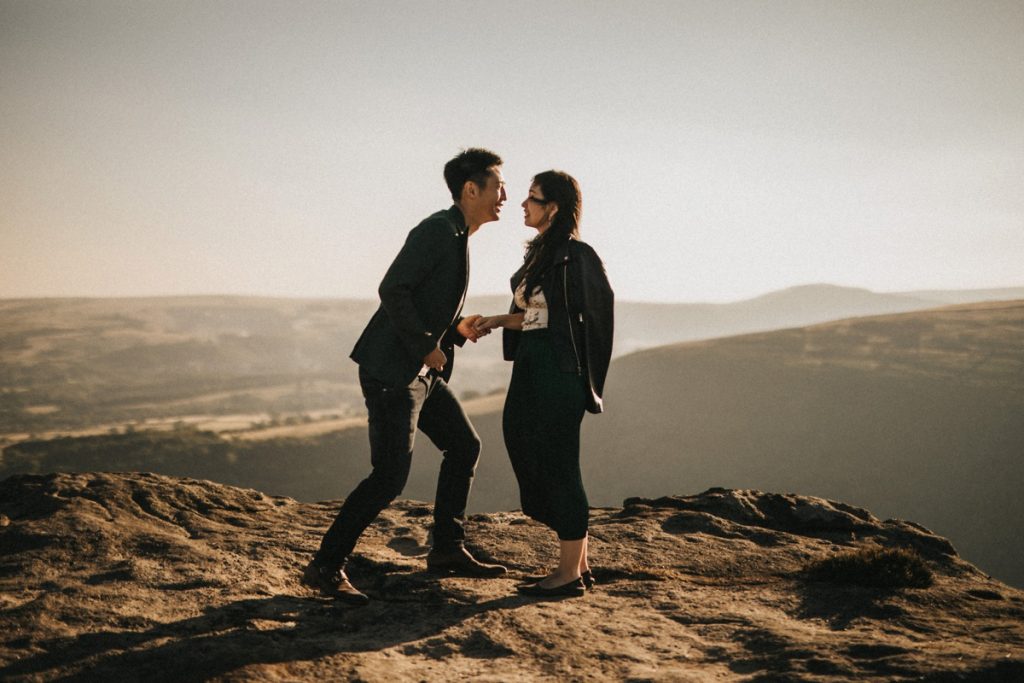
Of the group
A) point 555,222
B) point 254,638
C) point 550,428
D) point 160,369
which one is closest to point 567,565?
point 550,428

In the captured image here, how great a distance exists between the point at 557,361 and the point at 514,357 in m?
0.46

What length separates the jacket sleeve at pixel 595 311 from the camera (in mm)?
4059

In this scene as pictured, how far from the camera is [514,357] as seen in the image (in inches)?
174

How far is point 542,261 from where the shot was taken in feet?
13.5

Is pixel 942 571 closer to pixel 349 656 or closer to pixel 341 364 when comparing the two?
pixel 349 656

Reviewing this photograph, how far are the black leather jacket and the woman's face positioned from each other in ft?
0.66

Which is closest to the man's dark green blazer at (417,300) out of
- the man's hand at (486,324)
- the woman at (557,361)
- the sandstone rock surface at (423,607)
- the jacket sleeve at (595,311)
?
the man's hand at (486,324)

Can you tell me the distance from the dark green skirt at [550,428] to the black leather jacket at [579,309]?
0.07m

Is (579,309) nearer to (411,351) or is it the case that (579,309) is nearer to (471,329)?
(471,329)

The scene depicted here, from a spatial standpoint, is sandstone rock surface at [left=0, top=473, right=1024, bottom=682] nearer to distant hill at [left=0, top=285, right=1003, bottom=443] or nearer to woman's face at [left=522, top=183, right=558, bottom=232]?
woman's face at [left=522, top=183, right=558, bottom=232]

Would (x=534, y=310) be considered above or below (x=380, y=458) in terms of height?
above

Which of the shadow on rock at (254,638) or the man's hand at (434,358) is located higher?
the man's hand at (434,358)

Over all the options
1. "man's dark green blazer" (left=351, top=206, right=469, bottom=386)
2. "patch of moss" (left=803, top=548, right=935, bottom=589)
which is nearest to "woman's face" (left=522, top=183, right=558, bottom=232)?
"man's dark green blazer" (left=351, top=206, right=469, bottom=386)

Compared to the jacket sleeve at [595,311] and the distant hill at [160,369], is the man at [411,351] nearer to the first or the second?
the jacket sleeve at [595,311]
